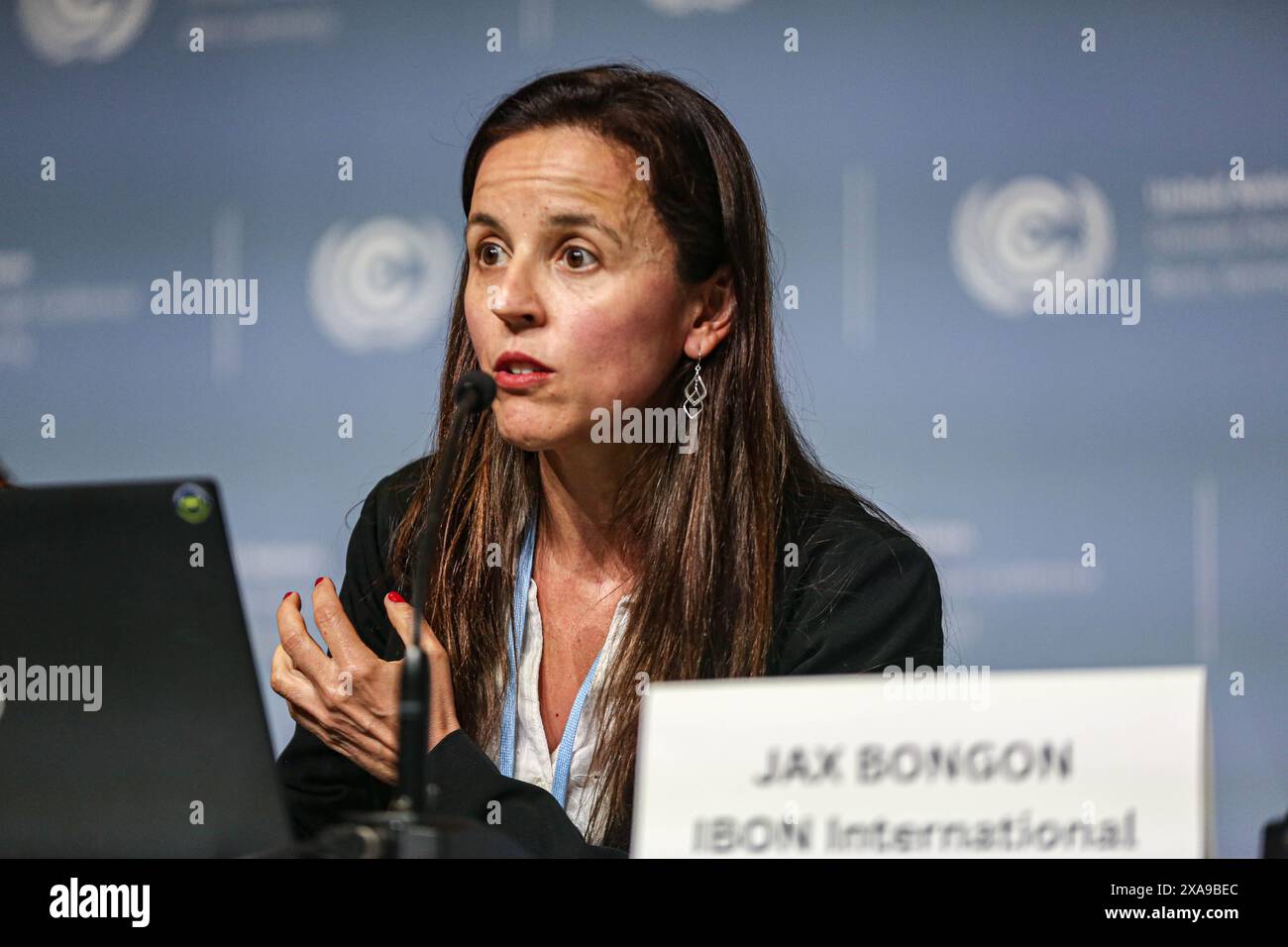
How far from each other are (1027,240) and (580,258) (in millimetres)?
767

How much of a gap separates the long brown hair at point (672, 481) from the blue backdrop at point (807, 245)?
0.30 m

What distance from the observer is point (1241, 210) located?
7.24 feet

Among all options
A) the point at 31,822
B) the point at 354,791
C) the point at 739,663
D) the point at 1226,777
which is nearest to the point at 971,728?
the point at 739,663

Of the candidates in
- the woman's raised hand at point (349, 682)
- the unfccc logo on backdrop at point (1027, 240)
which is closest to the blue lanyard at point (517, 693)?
the woman's raised hand at point (349, 682)

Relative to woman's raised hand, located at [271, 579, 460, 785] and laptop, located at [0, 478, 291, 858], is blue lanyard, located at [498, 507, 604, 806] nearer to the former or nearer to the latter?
woman's raised hand, located at [271, 579, 460, 785]

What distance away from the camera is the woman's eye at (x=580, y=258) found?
187cm

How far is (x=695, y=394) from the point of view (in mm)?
1956

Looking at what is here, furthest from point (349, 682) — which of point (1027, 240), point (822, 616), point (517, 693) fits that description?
point (1027, 240)

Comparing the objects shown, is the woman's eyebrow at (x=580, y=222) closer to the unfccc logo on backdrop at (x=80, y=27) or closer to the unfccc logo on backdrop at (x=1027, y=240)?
the unfccc logo on backdrop at (x=1027, y=240)

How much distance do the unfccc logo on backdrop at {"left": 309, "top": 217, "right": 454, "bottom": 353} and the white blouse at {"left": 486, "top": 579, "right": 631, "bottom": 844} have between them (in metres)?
0.72

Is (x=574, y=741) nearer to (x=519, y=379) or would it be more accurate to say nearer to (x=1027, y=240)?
(x=519, y=379)

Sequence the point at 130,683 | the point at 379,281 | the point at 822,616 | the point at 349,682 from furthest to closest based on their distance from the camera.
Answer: the point at 379,281
the point at 822,616
the point at 349,682
the point at 130,683

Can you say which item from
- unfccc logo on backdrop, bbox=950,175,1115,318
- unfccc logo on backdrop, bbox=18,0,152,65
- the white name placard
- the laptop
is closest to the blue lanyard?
the laptop

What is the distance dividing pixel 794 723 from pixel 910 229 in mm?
1361
